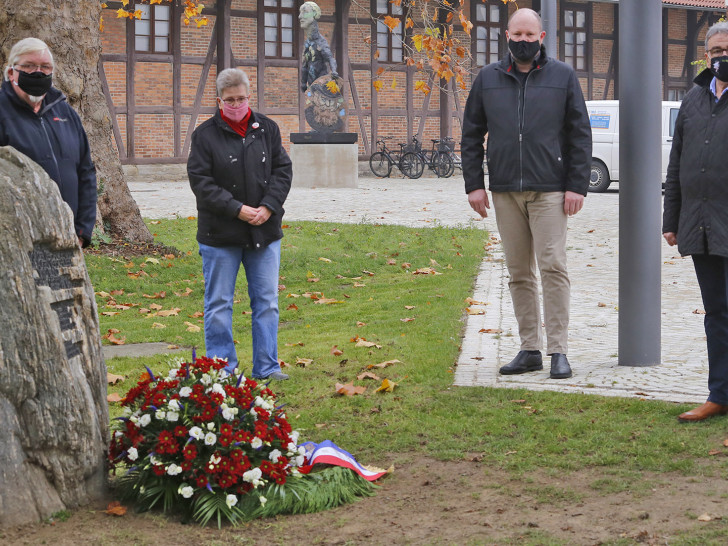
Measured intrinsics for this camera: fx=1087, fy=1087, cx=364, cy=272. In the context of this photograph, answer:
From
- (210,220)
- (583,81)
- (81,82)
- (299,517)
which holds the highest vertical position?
(583,81)

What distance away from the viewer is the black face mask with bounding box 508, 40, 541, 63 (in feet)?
19.4

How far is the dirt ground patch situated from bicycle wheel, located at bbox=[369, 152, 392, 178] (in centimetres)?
2566

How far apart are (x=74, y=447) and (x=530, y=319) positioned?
10.2 feet

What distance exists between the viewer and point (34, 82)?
5.15 meters

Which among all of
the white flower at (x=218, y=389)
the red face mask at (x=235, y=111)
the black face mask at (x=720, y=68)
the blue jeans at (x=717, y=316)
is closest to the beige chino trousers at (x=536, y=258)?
the blue jeans at (x=717, y=316)

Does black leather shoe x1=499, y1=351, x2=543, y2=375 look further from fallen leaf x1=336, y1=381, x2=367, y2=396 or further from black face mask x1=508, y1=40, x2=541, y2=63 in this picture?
black face mask x1=508, y1=40, x2=541, y2=63

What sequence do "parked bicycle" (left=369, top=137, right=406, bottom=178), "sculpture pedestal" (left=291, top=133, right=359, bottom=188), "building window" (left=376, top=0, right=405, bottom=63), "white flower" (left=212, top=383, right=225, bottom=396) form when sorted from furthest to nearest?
"building window" (left=376, top=0, right=405, bottom=63) → "parked bicycle" (left=369, top=137, right=406, bottom=178) → "sculpture pedestal" (left=291, top=133, right=359, bottom=188) → "white flower" (left=212, top=383, right=225, bottom=396)

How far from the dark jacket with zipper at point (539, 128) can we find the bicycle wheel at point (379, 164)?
23.7 meters

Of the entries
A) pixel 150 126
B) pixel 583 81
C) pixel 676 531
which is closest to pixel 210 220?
pixel 676 531

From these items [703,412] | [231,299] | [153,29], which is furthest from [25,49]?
[153,29]

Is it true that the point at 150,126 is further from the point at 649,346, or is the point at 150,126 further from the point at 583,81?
the point at 649,346

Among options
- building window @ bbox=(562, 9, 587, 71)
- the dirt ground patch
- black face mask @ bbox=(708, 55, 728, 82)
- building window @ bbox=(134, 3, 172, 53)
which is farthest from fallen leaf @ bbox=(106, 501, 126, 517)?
building window @ bbox=(562, 9, 587, 71)

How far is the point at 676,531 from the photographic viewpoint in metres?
3.73

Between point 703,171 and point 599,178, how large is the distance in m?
18.5
